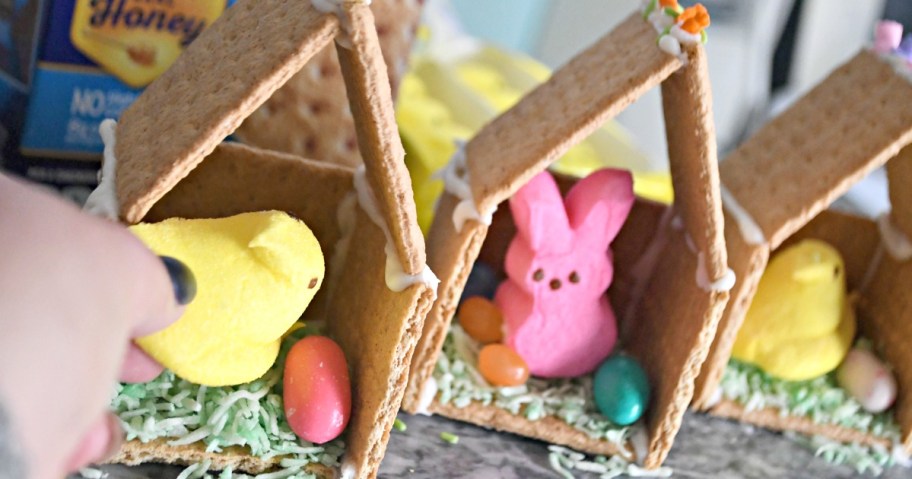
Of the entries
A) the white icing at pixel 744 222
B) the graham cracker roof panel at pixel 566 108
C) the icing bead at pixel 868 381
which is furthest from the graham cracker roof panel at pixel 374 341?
the icing bead at pixel 868 381

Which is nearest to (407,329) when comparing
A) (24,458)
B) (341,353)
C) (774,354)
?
(341,353)

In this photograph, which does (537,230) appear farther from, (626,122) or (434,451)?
(626,122)

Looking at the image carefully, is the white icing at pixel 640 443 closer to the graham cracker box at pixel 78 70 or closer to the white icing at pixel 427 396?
the white icing at pixel 427 396

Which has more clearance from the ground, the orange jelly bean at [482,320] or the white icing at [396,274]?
the white icing at [396,274]

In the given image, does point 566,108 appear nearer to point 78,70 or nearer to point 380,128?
point 380,128

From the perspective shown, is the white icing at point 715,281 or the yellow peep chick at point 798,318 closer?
the white icing at point 715,281

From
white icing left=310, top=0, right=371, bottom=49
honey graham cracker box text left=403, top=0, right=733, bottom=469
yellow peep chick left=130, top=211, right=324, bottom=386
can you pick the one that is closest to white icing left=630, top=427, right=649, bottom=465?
honey graham cracker box text left=403, top=0, right=733, bottom=469
